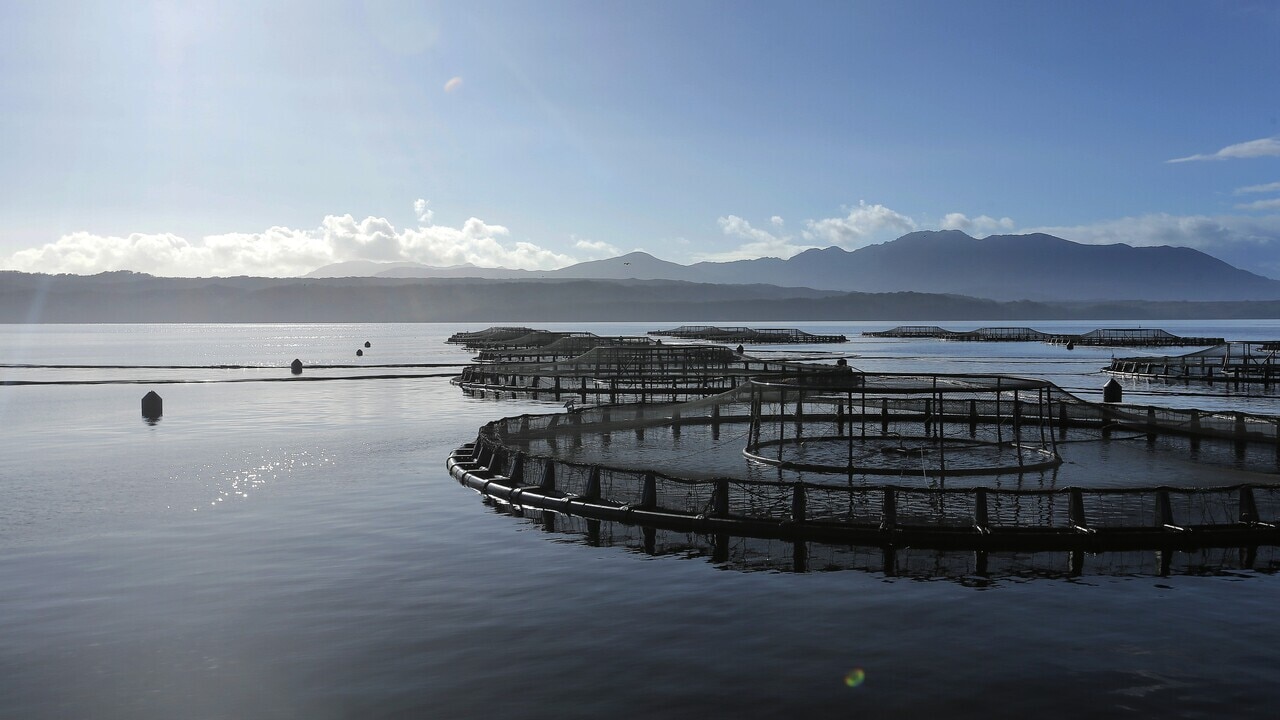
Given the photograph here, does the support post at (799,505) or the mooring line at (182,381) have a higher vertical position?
the support post at (799,505)

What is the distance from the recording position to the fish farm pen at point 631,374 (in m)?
68.2

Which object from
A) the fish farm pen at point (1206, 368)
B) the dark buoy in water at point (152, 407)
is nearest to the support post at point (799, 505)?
the dark buoy in water at point (152, 407)

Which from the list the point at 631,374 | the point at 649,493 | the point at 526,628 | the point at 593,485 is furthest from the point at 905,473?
the point at 631,374

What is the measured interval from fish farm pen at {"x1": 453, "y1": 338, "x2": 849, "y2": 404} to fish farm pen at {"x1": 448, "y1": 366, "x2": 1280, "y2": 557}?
1798cm

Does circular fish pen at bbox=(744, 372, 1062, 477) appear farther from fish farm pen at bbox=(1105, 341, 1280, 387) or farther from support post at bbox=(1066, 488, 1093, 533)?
fish farm pen at bbox=(1105, 341, 1280, 387)

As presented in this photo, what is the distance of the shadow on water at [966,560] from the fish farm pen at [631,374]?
38292mm

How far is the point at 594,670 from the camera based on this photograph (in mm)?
16031

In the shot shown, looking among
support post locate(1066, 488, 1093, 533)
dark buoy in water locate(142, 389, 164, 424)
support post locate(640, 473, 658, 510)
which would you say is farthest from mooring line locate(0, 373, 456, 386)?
support post locate(1066, 488, 1093, 533)

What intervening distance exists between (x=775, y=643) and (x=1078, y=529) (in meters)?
9.23

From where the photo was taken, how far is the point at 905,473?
31.4 m

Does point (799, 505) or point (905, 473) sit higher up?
point (799, 505)

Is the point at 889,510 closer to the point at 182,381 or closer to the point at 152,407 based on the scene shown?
the point at 152,407

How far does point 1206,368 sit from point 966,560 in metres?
99.2

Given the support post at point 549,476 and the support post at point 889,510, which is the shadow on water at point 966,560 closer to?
the support post at point 889,510
